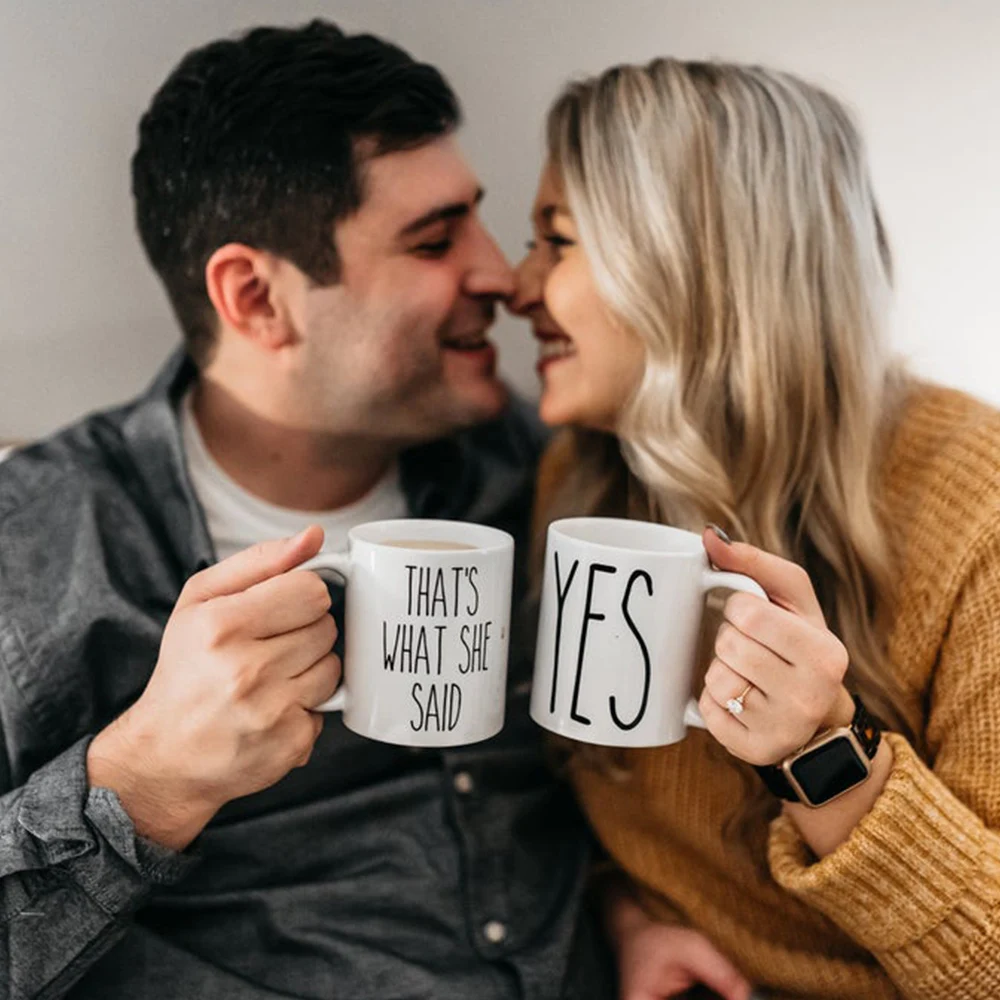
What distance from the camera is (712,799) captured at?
1114 millimetres

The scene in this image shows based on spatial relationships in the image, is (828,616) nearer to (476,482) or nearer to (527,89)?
(476,482)

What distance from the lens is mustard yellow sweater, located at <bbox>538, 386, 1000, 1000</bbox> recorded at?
880mm

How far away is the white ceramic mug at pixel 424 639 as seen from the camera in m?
0.80

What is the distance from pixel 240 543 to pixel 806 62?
91 cm

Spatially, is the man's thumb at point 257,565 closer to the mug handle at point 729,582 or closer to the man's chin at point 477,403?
the mug handle at point 729,582

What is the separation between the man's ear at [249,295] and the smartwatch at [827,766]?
0.70m

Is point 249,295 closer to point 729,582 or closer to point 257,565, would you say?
point 257,565

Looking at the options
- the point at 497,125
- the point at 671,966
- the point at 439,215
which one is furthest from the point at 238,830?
the point at 497,125

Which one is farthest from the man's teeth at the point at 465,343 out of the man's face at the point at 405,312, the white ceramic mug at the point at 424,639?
the white ceramic mug at the point at 424,639

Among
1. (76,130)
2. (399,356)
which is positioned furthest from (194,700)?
(76,130)

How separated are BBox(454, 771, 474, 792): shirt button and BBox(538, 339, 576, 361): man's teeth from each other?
0.46 metres

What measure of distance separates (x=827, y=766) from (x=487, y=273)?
667mm

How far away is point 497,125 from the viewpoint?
1.42 meters

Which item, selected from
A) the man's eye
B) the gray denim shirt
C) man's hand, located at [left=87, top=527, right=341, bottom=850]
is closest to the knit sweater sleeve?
the gray denim shirt
